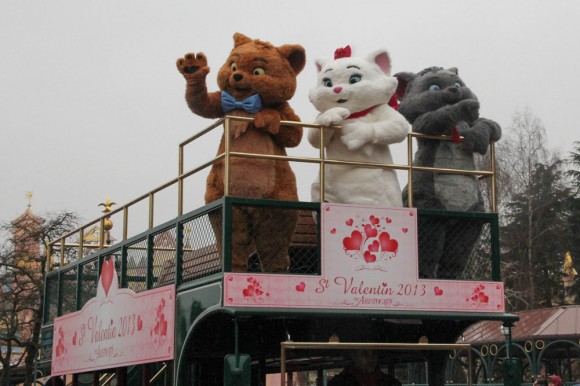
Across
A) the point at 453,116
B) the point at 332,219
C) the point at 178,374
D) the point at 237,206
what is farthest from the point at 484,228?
the point at 178,374

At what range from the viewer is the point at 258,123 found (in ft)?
29.5

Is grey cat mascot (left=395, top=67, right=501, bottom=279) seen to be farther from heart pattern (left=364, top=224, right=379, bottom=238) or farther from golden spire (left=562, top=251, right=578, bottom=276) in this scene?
golden spire (left=562, top=251, right=578, bottom=276)

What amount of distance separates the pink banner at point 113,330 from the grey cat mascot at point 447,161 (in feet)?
8.10

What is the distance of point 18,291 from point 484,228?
60.4ft

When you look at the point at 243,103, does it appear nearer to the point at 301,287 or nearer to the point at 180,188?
the point at 180,188

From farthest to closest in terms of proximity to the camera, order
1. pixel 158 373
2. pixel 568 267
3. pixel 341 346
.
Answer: pixel 568 267 < pixel 158 373 < pixel 341 346

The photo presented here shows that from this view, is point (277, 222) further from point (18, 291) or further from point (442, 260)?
point (18, 291)

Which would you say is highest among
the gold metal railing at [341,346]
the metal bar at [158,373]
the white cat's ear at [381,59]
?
the white cat's ear at [381,59]

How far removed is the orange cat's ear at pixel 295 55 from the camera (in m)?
9.53

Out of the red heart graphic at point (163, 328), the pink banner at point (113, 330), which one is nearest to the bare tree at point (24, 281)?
the pink banner at point (113, 330)

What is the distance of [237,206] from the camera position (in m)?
8.29

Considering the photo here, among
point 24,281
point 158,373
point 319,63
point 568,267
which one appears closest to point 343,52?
point 319,63

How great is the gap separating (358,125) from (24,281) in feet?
61.2

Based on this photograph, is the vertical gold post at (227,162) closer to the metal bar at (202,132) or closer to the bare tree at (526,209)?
the metal bar at (202,132)
